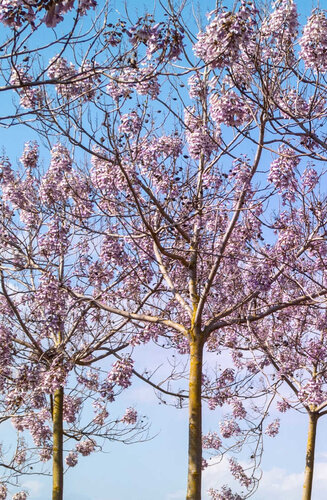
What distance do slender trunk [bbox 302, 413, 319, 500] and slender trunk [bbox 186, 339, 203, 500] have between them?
6350 mm

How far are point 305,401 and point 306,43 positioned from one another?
8757mm

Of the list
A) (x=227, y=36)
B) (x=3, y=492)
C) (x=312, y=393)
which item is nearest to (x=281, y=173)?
(x=227, y=36)

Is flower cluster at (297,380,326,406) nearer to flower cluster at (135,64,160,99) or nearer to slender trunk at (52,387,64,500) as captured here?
slender trunk at (52,387,64,500)

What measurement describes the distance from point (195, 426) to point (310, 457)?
6.59 m

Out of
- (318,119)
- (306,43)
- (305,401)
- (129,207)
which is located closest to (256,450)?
(305,401)

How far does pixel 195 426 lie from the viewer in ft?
34.9

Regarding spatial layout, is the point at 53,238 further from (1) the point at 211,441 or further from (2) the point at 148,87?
(1) the point at 211,441

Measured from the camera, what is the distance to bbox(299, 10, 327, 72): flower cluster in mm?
9047

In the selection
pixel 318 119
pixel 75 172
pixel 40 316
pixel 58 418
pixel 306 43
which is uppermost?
pixel 75 172

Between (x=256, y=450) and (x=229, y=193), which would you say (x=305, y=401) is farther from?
(x=229, y=193)

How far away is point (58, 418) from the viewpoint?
14320 millimetres

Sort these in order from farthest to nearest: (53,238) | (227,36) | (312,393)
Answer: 1. (312,393)
2. (53,238)
3. (227,36)

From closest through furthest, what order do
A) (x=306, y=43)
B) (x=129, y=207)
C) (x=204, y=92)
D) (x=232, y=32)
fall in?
(x=232, y=32) → (x=306, y=43) → (x=129, y=207) → (x=204, y=92)

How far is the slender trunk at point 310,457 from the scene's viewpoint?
15.5m
